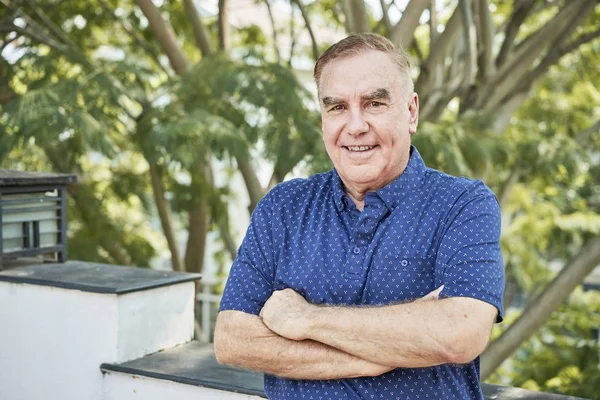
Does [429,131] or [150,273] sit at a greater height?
[429,131]

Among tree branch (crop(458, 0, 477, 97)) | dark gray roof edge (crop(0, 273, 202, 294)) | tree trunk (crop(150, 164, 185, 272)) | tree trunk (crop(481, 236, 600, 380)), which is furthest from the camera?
tree trunk (crop(150, 164, 185, 272))

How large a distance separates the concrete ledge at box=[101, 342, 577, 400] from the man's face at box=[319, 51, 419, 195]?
0.71 metres

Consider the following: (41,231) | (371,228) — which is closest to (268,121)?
(41,231)

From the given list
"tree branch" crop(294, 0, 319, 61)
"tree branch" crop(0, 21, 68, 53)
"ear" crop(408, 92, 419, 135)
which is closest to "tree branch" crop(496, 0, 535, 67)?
"tree branch" crop(294, 0, 319, 61)

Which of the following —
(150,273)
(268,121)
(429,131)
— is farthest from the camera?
(268,121)

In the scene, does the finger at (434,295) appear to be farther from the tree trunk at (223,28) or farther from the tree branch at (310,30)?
the tree trunk at (223,28)

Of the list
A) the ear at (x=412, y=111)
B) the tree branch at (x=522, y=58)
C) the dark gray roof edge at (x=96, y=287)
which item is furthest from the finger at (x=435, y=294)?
the tree branch at (x=522, y=58)

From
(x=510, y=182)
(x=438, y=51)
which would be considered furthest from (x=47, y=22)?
(x=510, y=182)

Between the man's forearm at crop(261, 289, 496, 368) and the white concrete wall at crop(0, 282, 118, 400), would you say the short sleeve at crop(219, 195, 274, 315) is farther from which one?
the white concrete wall at crop(0, 282, 118, 400)

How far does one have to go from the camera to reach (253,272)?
1958 millimetres

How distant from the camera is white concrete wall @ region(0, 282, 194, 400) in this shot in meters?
2.53

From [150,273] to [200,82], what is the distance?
2.23 meters

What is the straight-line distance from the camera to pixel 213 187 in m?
6.61

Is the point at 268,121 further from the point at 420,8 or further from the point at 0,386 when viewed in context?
the point at 0,386
